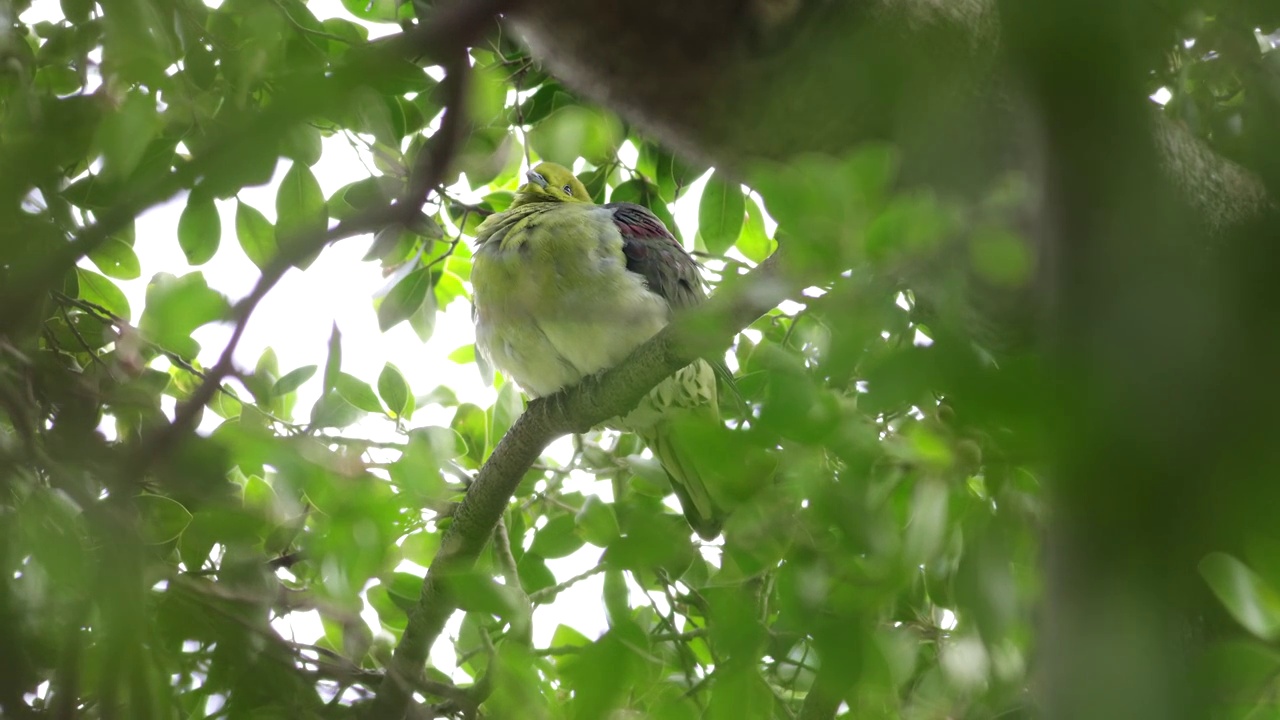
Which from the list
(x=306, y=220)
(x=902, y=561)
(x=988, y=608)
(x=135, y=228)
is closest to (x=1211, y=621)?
(x=988, y=608)

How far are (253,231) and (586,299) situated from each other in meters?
0.95

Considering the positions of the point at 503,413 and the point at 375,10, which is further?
the point at 503,413

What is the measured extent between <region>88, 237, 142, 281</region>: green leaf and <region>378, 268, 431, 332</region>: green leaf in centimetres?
53

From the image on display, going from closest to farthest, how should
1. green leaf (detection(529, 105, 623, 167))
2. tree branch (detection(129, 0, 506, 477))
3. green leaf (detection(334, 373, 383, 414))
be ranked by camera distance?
tree branch (detection(129, 0, 506, 477)), green leaf (detection(334, 373, 383, 414)), green leaf (detection(529, 105, 623, 167))

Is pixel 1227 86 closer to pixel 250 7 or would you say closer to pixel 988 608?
pixel 988 608

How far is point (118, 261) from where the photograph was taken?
2.18 metres

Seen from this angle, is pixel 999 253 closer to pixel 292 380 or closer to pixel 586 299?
pixel 292 380

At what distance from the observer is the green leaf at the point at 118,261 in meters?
2.13

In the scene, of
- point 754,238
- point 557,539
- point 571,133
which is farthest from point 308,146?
point 754,238

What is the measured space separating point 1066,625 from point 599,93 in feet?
3.77

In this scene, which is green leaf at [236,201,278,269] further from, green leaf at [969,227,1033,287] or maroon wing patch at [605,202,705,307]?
green leaf at [969,227,1033,287]

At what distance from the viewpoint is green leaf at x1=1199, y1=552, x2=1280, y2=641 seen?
0.71 meters

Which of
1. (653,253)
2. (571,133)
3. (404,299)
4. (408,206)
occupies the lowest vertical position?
(404,299)

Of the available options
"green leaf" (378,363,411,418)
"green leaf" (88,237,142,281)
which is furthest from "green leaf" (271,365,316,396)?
"green leaf" (88,237,142,281)
